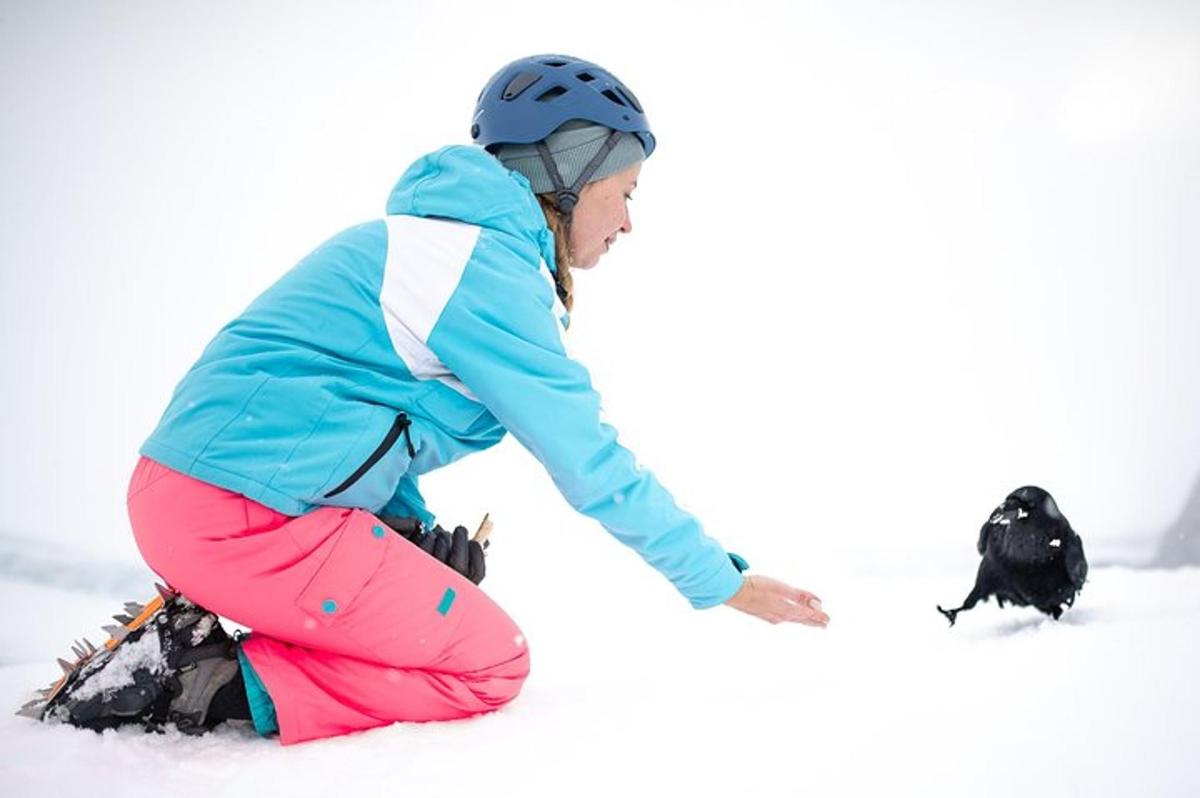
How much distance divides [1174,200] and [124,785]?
479cm

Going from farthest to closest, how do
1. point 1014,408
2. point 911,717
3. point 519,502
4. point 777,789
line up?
point 1014,408, point 519,502, point 911,717, point 777,789

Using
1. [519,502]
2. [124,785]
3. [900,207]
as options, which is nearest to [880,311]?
[900,207]

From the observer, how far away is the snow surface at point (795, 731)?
3.05 ft

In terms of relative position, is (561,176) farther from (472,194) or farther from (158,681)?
(158,681)

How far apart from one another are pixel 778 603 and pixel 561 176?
2.49 ft

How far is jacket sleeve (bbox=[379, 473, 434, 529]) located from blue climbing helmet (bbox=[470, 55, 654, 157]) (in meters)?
0.58

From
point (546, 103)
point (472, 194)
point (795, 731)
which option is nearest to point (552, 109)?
point (546, 103)

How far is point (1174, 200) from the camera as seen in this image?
4199mm

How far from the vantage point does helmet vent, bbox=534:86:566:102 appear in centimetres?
144

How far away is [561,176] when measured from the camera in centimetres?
144

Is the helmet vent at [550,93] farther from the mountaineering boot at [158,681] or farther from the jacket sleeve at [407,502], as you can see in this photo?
the mountaineering boot at [158,681]

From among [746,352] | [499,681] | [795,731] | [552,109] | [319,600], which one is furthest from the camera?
[746,352]

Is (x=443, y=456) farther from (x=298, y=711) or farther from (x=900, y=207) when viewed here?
(x=900, y=207)

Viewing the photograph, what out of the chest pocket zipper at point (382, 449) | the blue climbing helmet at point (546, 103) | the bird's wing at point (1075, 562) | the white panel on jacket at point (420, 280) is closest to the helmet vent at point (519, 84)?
the blue climbing helmet at point (546, 103)
